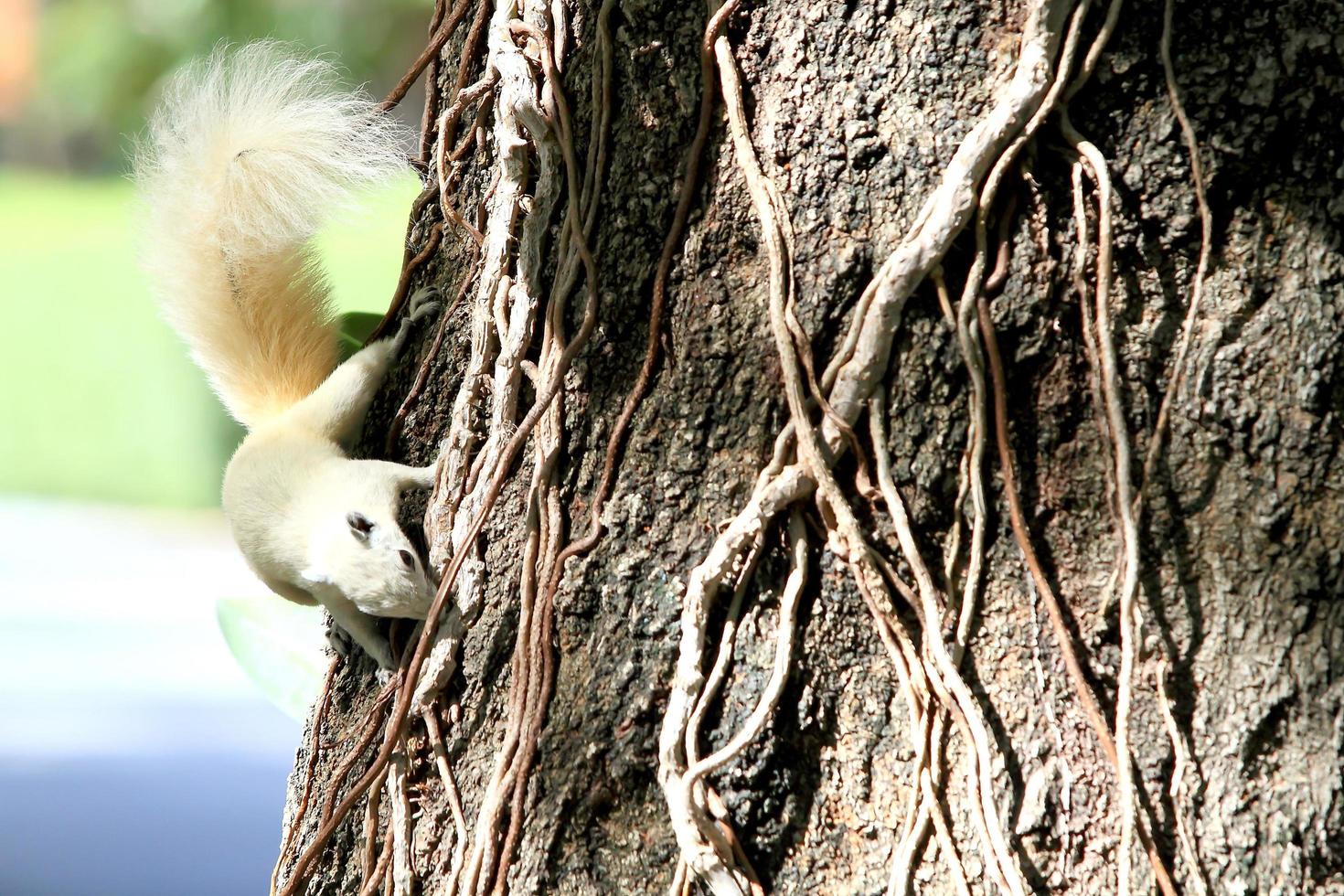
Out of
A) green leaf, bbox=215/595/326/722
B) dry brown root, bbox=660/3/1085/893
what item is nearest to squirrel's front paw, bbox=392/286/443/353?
dry brown root, bbox=660/3/1085/893

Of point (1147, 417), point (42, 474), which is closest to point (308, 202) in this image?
point (1147, 417)

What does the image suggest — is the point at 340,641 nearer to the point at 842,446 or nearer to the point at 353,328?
the point at 353,328

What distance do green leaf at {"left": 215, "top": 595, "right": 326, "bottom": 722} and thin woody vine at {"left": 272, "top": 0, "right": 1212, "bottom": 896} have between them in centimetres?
67

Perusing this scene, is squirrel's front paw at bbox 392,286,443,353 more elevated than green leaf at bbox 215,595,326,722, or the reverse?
squirrel's front paw at bbox 392,286,443,353

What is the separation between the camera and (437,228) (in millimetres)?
1089

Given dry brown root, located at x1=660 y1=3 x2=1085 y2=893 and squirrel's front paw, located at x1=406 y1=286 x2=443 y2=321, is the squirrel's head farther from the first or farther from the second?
dry brown root, located at x1=660 y1=3 x2=1085 y2=893

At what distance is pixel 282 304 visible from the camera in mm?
1383

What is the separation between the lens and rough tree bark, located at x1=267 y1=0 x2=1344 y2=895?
75 centimetres

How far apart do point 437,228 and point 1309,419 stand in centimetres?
77

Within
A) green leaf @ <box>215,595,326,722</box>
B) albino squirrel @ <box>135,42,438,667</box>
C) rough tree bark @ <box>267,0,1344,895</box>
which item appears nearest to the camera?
rough tree bark @ <box>267,0,1344,895</box>

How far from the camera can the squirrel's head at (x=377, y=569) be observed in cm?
103

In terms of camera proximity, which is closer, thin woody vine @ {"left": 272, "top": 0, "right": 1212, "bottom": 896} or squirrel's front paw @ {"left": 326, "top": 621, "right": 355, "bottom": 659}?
thin woody vine @ {"left": 272, "top": 0, "right": 1212, "bottom": 896}

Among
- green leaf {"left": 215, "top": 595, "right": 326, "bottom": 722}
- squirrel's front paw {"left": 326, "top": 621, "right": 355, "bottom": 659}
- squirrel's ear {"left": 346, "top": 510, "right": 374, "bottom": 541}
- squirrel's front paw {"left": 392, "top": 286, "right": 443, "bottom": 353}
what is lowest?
squirrel's front paw {"left": 326, "top": 621, "right": 355, "bottom": 659}

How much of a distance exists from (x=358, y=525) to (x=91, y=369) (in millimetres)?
4201
